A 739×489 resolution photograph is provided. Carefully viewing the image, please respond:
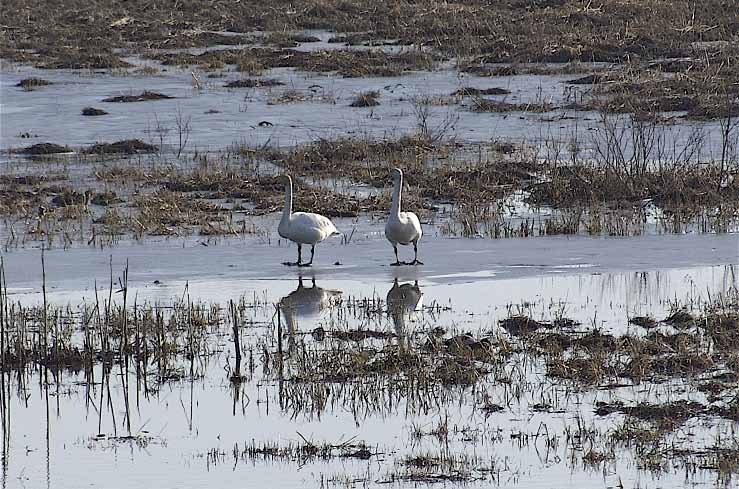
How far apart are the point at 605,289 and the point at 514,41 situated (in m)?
23.2

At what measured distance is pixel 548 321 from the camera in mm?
11031

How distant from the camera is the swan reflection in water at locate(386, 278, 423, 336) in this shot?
11361mm

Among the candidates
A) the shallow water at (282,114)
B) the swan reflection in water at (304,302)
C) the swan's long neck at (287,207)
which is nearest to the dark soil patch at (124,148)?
the shallow water at (282,114)

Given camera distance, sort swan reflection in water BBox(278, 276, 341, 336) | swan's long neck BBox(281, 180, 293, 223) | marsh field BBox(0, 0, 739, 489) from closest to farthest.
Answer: marsh field BBox(0, 0, 739, 489) → swan reflection in water BBox(278, 276, 341, 336) → swan's long neck BBox(281, 180, 293, 223)

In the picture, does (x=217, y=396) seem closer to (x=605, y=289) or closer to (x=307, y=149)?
(x=605, y=289)

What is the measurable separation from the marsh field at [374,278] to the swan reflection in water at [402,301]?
6 centimetres

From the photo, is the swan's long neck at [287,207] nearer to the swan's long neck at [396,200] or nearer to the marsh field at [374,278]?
the marsh field at [374,278]

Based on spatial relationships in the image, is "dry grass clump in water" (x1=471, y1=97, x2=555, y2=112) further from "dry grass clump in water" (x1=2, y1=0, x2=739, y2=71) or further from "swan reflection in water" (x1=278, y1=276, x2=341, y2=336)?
"swan reflection in water" (x1=278, y1=276, x2=341, y2=336)

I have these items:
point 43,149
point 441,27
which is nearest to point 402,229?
point 43,149

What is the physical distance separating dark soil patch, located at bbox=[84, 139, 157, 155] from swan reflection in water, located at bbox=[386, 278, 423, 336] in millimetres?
10665

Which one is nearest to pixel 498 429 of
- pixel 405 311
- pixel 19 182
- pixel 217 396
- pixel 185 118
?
pixel 217 396

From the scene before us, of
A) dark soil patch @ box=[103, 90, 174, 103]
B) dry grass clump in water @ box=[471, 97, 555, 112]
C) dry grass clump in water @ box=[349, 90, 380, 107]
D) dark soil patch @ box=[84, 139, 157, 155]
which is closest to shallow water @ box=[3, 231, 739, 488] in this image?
dark soil patch @ box=[84, 139, 157, 155]

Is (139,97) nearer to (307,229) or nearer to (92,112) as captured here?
(92,112)

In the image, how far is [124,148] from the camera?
2312 cm
